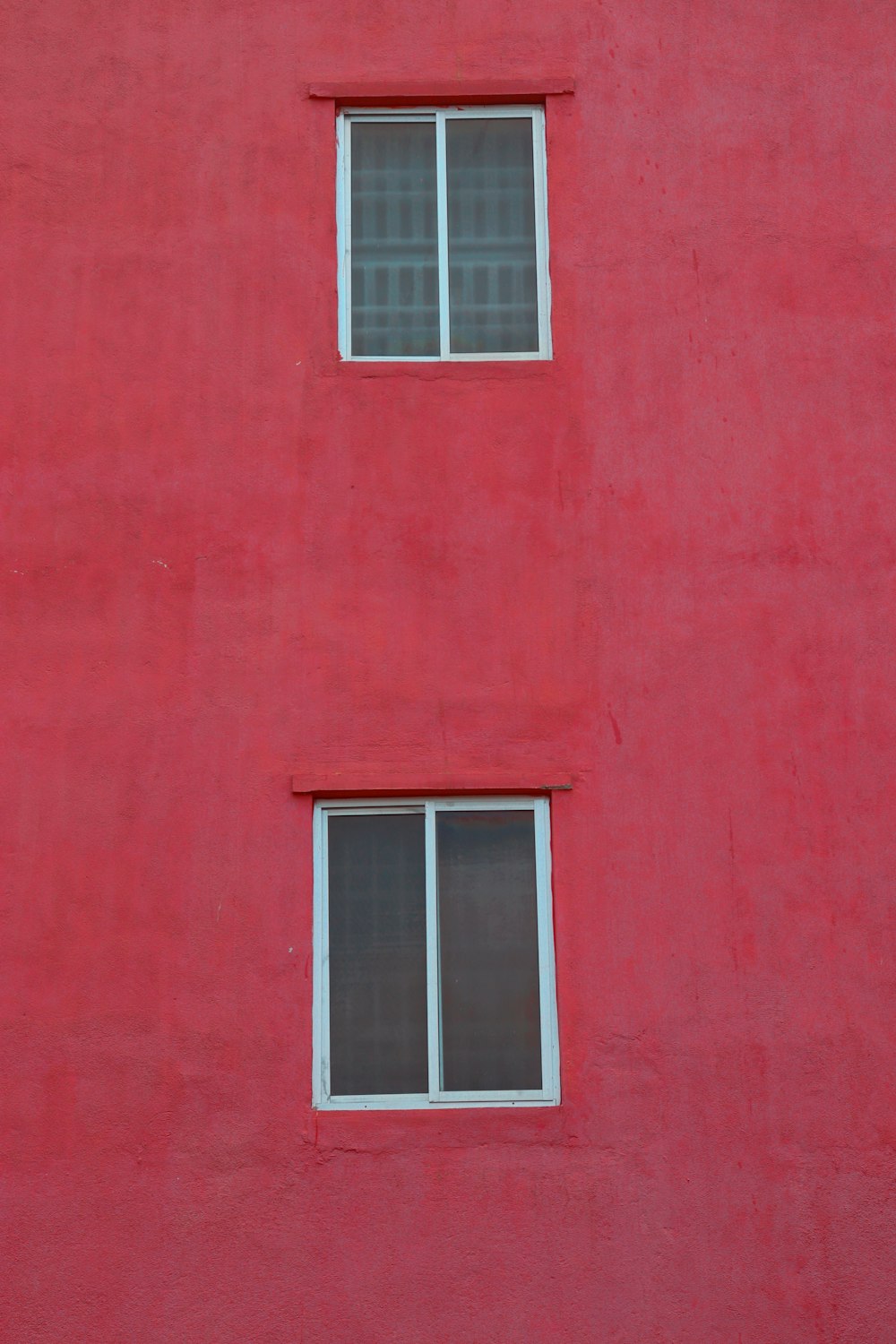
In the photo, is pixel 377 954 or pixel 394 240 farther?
pixel 394 240

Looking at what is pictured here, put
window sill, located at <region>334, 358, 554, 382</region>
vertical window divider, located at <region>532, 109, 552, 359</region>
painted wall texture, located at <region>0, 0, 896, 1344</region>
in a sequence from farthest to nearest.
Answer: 1. vertical window divider, located at <region>532, 109, 552, 359</region>
2. window sill, located at <region>334, 358, 554, 382</region>
3. painted wall texture, located at <region>0, 0, 896, 1344</region>

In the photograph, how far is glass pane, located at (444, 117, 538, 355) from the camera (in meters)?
9.15

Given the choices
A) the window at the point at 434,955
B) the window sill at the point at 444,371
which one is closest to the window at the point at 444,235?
the window sill at the point at 444,371

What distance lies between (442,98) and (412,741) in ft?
12.2

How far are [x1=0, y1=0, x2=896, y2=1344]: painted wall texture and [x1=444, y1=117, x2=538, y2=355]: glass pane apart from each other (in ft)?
0.75

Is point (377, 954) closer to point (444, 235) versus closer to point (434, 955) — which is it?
point (434, 955)

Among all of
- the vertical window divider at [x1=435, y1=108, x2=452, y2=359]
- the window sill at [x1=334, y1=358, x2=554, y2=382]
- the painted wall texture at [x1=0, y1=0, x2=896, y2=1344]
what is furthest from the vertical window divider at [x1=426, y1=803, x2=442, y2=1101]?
the vertical window divider at [x1=435, y1=108, x2=452, y2=359]

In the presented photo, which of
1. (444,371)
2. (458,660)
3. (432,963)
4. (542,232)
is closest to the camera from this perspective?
(432,963)

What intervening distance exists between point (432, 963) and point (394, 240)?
401 cm

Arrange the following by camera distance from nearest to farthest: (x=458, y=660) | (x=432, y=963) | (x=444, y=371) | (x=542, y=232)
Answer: (x=432, y=963) → (x=458, y=660) → (x=444, y=371) → (x=542, y=232)

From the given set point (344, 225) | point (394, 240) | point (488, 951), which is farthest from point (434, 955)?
point (344, 225)

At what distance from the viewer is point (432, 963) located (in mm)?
8281

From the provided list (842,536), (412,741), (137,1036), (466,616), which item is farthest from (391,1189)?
(842,536)

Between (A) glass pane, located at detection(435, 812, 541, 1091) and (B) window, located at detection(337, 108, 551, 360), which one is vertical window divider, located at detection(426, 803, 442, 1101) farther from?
(B) window, located at detection(337, 108, 551, 360)
